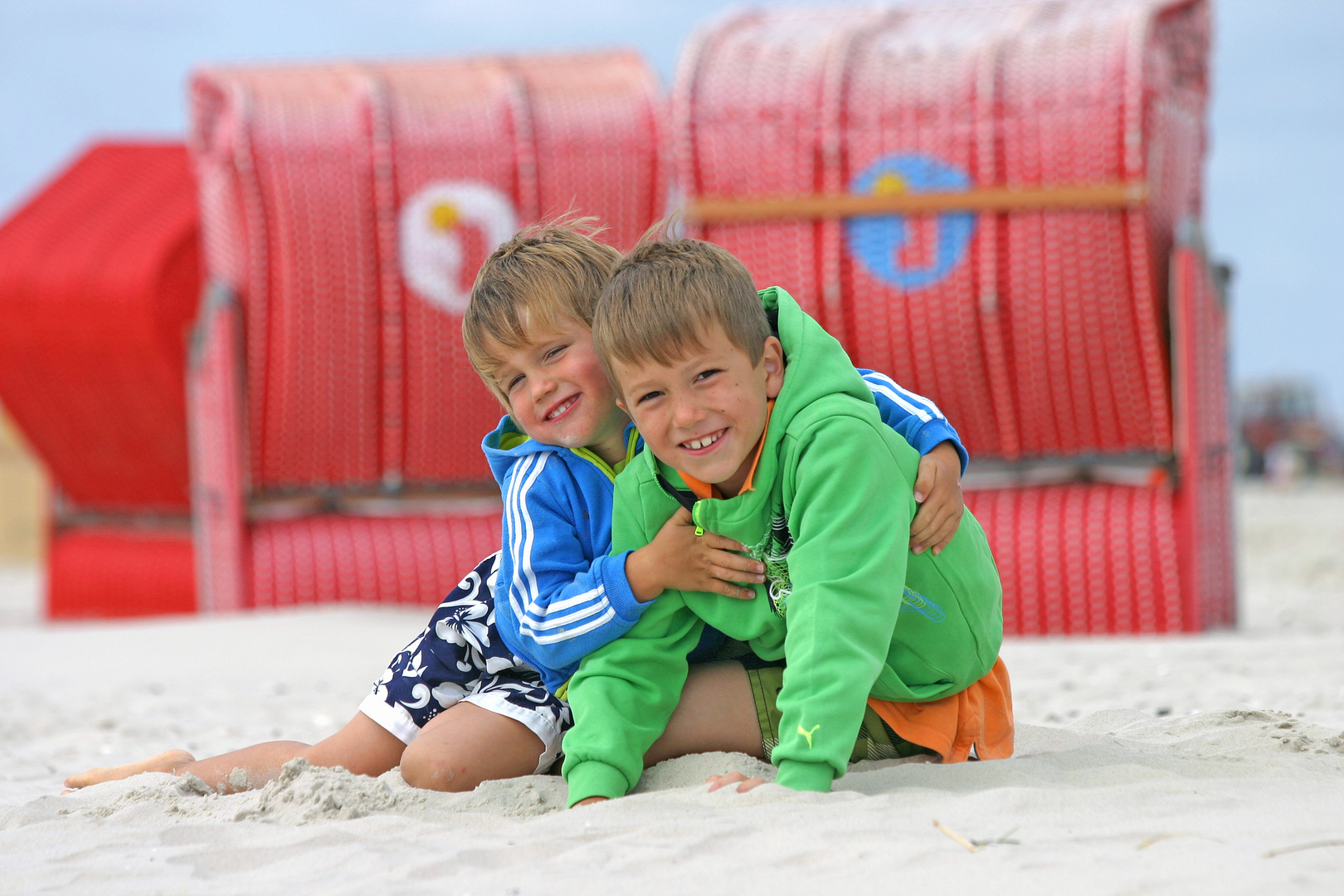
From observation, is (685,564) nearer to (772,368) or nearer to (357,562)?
(772,368)

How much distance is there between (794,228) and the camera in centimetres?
550

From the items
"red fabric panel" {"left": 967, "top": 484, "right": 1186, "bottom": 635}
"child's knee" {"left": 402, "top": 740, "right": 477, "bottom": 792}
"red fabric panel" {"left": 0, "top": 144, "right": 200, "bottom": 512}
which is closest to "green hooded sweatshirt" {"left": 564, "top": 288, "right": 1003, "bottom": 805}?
"child's knee" {"left": 402, "top": 740, "right": 477, "bottom": 792}

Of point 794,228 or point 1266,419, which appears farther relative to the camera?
point 1266,419

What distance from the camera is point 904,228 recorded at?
5465 mm

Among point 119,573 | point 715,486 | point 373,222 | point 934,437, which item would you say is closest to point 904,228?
point 373,222

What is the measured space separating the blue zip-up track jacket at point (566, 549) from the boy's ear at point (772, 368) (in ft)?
0.87

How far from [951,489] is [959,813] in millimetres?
554

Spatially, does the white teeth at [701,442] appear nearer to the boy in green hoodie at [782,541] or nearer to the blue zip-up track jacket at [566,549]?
the boy in green hoodie at [782,541]

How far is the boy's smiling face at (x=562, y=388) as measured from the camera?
2.39m

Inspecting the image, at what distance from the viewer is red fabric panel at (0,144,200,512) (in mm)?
6387

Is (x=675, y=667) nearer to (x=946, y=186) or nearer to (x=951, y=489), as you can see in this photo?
(x=951, y=489)

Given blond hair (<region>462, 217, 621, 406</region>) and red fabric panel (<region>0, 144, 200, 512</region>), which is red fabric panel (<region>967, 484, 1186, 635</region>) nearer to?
blond hair (<region>462, 217, 621, 406</region>)

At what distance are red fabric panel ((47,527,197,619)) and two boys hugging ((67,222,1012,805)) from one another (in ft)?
14.7

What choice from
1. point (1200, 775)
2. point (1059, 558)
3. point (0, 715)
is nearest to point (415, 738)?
point (1200, 775)
